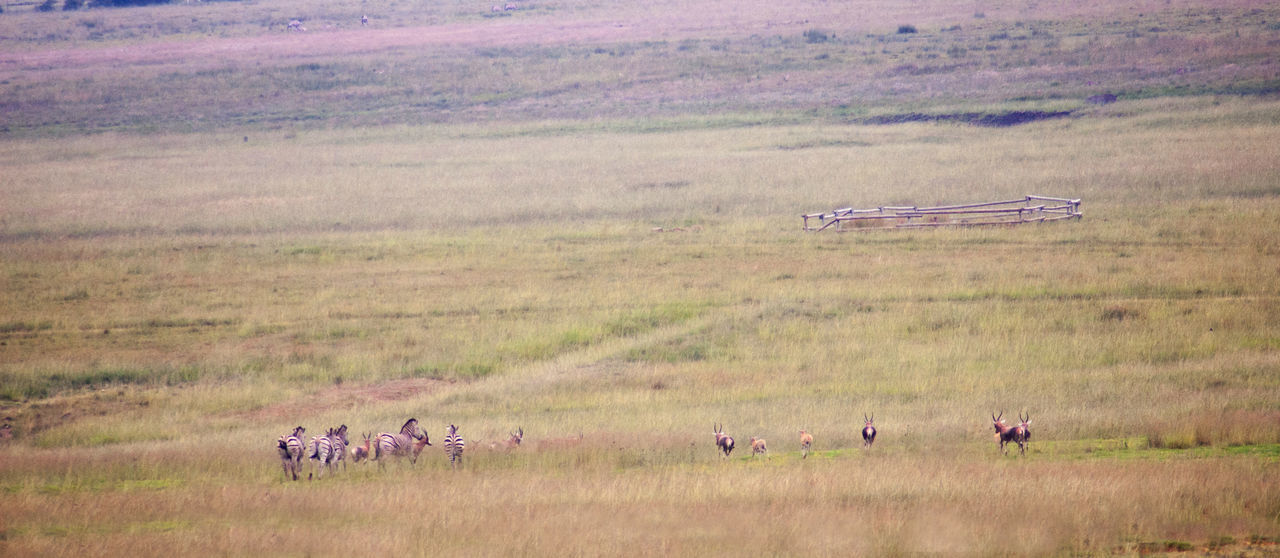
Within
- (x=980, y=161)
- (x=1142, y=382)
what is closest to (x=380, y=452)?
(x=1142, y=382)

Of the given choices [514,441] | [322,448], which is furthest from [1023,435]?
[322,448]

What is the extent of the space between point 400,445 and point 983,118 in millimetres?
51195

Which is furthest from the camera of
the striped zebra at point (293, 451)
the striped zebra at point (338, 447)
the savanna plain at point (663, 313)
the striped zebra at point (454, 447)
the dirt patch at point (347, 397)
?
the dirt patch at point (347, 397)

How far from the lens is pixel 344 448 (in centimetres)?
1409

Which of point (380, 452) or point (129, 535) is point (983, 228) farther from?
point (129, 535)

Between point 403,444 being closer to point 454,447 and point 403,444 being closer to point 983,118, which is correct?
point 454,447

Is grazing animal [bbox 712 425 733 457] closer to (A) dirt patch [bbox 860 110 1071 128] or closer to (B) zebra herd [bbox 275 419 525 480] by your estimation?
(B) zebra herd [bbox 275 419 525 480]

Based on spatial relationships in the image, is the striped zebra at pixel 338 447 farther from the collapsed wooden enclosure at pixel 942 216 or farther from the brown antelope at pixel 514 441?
the collapsed wooden enclosure at pixel 942 216

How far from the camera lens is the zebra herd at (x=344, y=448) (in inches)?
539

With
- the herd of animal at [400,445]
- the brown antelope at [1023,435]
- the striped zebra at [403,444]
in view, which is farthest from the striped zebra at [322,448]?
the brown antelope at [1023,435]

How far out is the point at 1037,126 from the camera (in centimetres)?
5506

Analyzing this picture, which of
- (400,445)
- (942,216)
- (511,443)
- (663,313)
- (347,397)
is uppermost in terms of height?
(942,216)

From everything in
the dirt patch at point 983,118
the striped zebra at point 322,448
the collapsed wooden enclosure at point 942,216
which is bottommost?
the striped zebra at point 322,448

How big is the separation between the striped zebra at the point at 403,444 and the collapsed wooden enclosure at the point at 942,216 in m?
22.5
